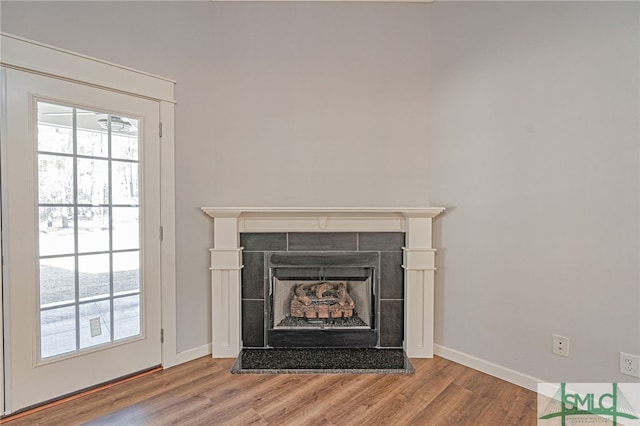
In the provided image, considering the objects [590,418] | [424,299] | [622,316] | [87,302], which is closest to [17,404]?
[87,302]

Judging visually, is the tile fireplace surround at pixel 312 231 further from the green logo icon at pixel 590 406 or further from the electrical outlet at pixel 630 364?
the electrical outlet at pixel 630 364

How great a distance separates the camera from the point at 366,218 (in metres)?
2.39

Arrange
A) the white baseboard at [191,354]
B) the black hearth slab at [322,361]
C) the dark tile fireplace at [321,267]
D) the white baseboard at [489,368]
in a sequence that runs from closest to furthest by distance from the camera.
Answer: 1. the white baseboard at [489,368]
2. the black hearth slab at [322,361]
3. the white baseboard at [191,354]
4. the dark tile fireplace at [321,267]

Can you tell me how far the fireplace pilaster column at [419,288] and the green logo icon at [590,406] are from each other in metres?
0.81

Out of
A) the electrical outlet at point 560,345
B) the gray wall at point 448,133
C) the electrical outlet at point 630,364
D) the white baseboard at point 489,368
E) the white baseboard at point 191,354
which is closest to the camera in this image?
the electrical outlet at point 630,364

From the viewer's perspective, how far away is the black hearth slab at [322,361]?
2.12 meters

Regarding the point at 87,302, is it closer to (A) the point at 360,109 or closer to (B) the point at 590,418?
(A) the point at 360,109

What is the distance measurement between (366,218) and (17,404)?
8.19ft

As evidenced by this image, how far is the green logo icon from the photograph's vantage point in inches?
64.4

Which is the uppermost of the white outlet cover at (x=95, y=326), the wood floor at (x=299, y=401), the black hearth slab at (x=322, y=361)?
the white outlet cover at (x=95, y=326)

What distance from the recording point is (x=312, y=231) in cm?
239

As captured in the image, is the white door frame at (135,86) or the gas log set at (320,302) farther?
the gas log set at (320,302)

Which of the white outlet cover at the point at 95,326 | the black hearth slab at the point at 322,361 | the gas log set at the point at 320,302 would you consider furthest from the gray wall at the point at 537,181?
the white outlet cover at the point at 95,326

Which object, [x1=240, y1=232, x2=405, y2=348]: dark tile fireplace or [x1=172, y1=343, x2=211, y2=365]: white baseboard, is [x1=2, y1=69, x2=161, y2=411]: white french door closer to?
[x1=172, y1=343, x2=211, y2=365]: white baseboard
